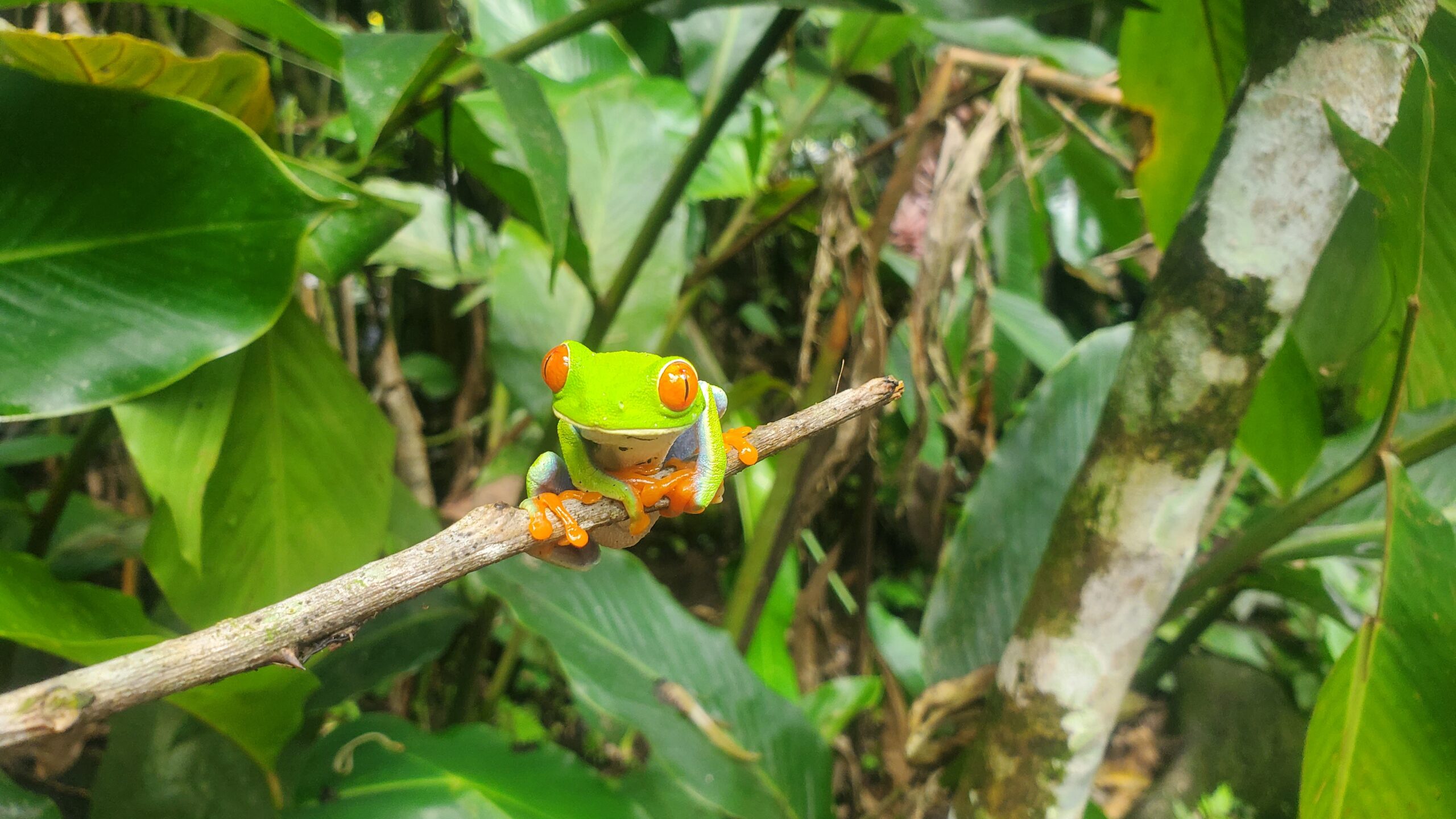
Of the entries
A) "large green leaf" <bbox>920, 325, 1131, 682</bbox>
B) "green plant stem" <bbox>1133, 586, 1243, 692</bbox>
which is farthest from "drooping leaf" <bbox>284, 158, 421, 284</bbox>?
"green plant stem" <bbox>1133, 586, 1243, 692</bbox>

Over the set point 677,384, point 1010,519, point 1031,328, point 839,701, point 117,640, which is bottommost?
point 839,701

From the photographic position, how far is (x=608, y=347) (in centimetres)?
155

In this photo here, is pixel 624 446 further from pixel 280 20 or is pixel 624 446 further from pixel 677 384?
pixel 280 20

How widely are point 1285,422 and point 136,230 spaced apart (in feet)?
5.16

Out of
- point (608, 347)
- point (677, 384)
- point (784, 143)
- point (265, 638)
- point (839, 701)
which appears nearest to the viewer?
point (265, 638)

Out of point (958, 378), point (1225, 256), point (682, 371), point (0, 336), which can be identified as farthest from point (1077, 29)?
point (0, 336)

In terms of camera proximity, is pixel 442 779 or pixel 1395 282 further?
pixel 442 779

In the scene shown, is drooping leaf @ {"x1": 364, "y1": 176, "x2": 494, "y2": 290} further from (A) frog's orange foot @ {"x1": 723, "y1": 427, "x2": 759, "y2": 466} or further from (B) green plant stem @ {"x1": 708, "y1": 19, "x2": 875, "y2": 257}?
(A) frog's orange foot @ {"x1": 723, "y1": 427, "x2": 759, "y2": 466}

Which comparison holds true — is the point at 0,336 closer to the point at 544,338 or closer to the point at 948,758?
the point at 544,338

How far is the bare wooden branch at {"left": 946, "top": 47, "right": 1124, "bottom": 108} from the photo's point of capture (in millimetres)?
1629

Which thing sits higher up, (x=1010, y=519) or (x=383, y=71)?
(x=383, y=71)

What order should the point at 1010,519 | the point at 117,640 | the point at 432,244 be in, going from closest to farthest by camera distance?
1. the point at 117,640
2. the point at 1010,519
3. the point at 432,244

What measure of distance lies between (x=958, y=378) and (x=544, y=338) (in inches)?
35.0

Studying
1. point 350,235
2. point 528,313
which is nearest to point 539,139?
point 350,235
